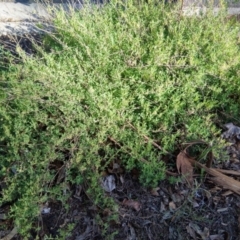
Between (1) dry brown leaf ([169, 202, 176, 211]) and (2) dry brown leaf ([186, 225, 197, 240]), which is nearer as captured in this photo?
(2) dry brown leaf ([186, 225, 197, 240])

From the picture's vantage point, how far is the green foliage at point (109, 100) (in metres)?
2.52

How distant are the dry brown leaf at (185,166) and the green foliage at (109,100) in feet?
0.39

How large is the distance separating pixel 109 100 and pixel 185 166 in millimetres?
718

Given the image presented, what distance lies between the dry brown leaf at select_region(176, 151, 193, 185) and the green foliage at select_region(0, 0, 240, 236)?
0.12 meters

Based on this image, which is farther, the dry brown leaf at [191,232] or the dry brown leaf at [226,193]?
the dry brown leaf at [226,193]

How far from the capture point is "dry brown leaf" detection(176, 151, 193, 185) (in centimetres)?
260

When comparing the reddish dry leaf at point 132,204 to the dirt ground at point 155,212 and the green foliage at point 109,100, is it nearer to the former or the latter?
the dirt ground at point 155,212

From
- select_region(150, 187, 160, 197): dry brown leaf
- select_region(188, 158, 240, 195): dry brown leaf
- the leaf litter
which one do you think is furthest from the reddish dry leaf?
select_region(188, 158, 240, 195): dry brown leaf

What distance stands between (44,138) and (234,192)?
1347 millimetres

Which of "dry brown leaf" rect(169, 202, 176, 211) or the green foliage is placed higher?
the green foliage

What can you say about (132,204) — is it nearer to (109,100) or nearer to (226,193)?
(226,193)

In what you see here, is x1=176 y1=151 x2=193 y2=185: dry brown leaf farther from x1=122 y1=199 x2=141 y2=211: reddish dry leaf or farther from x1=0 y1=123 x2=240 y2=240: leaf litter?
x1=122 y1=199 x2=141 y2=211: reddish dry leaf

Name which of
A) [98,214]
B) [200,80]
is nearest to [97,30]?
[200,80]

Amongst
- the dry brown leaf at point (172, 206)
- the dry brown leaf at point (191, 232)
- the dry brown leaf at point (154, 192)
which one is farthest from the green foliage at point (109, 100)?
the dry brown leaf at point (191, 232)
